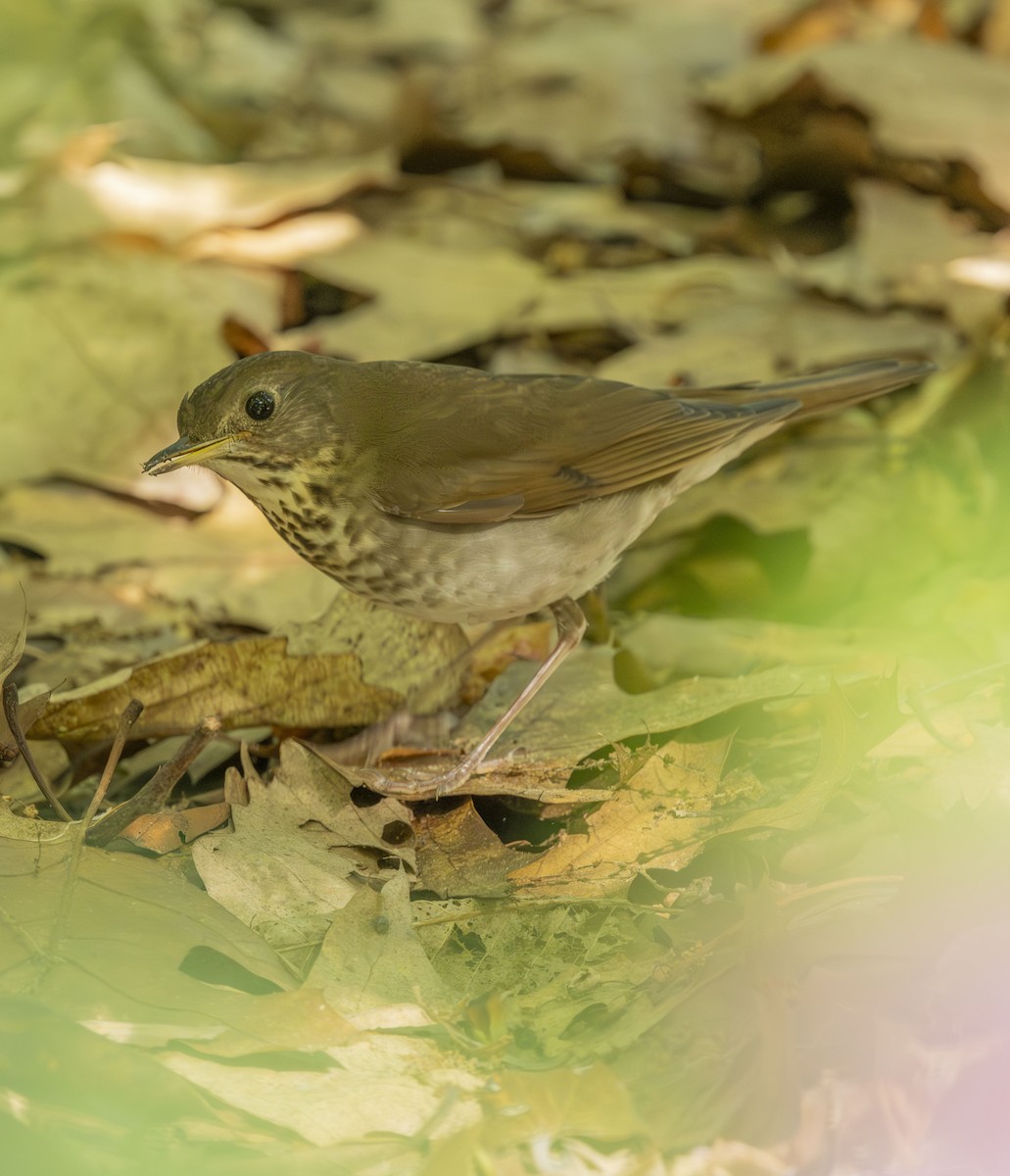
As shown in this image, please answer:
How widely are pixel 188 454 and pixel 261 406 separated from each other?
221 mm

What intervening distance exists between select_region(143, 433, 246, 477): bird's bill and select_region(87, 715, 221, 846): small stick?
2.23 feet

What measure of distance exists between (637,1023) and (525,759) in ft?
3.07

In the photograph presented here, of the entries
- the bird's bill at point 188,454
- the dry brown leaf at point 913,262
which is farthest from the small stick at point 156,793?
the dry brown leaf at point 913,262

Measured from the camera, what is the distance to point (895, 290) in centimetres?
542

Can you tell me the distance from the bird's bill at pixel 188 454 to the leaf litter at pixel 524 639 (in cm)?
46

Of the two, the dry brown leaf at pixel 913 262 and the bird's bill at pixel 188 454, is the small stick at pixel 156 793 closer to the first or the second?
the bird's bill at pixel 188 454

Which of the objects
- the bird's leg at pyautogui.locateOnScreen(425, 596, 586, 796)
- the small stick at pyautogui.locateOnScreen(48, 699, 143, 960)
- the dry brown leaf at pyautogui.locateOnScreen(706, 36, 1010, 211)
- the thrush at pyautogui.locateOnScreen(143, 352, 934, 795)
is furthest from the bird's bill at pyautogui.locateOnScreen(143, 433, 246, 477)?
the dry brown leaf at pyautogui.locateOnScreen(706, 36, 1010, 211)

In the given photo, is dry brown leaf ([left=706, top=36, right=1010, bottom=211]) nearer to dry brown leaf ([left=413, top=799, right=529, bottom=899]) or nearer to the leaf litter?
the leaf litter

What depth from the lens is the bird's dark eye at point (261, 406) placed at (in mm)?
3463

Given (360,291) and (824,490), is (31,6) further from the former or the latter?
(824,490)

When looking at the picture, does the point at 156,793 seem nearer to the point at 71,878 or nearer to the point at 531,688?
the point at 71,878

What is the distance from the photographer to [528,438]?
11.8 ft

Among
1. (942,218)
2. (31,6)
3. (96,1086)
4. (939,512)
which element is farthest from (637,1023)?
(31,6)

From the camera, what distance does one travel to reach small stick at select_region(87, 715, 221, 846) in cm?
285
